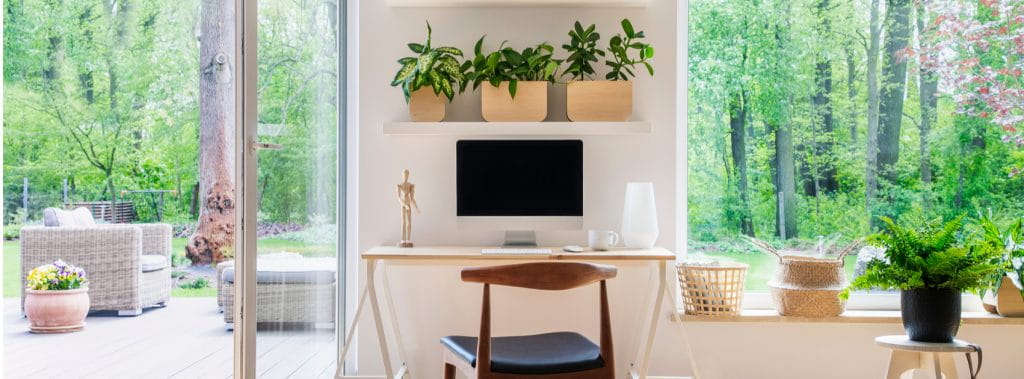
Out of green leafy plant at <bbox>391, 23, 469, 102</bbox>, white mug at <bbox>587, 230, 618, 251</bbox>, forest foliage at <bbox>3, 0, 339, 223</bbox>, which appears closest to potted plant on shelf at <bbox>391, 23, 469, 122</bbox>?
green leafy plant at <bbox>391, 23, 469, 102</bbox>

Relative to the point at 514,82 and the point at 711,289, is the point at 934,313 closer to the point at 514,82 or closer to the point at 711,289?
the point at 711,289

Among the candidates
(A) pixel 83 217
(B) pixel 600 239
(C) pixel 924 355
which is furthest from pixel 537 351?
(C) pixel 924 355

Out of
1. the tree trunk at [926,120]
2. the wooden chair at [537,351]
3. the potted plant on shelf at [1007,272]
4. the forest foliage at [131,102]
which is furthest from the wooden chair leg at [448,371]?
the tree trunk at [926,120]

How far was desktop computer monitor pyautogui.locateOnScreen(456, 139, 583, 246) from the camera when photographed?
3512mm

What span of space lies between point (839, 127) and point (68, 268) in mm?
3142

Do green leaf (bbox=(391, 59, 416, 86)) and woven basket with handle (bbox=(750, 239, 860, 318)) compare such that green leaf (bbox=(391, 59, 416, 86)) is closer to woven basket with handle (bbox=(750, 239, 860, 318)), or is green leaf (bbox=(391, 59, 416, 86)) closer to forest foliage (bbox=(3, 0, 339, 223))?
forest foliage (bbox=(3, 0, 339, 223))

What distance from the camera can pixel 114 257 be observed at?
300 cm

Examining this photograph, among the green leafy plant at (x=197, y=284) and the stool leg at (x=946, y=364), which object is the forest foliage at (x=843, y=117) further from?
the green leafy plant at (x=197, y=284)

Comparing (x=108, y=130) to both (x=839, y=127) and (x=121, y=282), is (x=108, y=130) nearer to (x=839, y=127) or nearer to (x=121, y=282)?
(x=121, y=282)

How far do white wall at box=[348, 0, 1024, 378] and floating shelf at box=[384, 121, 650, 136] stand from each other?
0.16m

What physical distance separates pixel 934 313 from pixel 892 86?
4.16 ft

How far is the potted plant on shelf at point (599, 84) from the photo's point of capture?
11.3 feet

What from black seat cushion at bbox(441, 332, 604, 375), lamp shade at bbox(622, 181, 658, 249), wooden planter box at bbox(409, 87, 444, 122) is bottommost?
black seat cushion at bbox(441, 332, 604, 375)

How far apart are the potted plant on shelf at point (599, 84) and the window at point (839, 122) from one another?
1.57 feet
